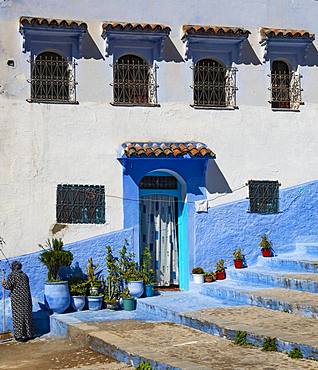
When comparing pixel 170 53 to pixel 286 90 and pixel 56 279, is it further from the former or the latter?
pixel 56 279

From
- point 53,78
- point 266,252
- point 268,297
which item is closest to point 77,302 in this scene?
point 268,297

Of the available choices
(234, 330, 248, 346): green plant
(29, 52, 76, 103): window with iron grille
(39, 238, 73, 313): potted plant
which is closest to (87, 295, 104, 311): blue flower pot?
(39, 238, 73, 313): potted plant

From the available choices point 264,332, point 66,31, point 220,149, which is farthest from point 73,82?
point 264,332

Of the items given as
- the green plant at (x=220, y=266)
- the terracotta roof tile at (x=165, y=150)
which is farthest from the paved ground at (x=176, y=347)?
the terracotta roof tile at (x=165, y=150)

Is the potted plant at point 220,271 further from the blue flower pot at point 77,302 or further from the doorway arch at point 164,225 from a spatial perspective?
the blue flower pot at point 77,302

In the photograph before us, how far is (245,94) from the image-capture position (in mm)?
16188

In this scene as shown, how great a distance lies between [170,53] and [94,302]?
5994 millimetres

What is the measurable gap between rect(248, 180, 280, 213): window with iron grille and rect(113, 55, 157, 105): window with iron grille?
3143 mm

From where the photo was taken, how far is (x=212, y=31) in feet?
51.3

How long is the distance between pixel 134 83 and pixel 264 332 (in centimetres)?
764

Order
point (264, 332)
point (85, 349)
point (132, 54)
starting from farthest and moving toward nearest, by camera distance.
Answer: point (132, 54), point (85, 349), point (264, 332)

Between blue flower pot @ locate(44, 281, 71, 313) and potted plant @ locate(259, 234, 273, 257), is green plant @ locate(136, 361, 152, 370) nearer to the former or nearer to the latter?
blue flower pot @ locate(44, 281, 71, 313)

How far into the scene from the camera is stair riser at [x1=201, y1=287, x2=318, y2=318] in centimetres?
1112

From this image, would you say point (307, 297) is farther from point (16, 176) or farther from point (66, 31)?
point (66, 31)
